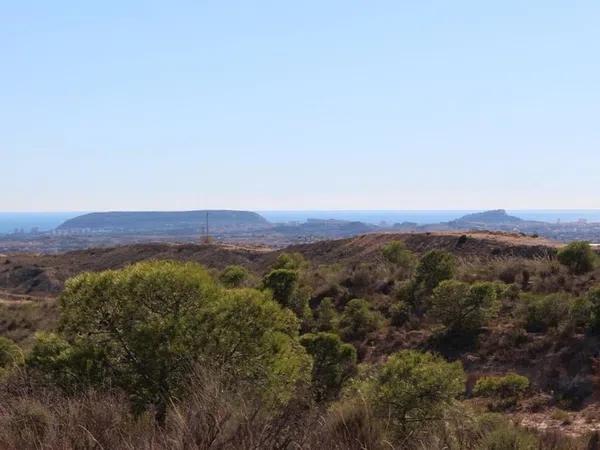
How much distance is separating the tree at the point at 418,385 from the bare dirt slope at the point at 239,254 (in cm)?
2133

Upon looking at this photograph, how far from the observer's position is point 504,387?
1541 centimetres

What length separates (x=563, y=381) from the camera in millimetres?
16000

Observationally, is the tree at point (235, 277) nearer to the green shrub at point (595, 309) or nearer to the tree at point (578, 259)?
the tree at point (578, 259)

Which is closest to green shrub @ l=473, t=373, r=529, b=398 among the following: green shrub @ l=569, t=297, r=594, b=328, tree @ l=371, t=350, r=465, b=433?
tree @ l=371, t=350, r=465, b=433

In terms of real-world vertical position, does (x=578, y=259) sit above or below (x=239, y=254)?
above

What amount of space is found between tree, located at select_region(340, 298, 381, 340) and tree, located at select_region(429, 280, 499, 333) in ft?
8.96

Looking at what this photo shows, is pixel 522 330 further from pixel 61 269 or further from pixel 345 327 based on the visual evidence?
pixel 61 269

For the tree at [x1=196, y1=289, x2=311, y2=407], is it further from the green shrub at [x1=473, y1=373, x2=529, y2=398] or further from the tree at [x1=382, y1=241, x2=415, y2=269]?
the tree at [x1=382, y1=241, x2=415, y2=269]

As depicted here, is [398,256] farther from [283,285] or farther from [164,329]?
[164,329]

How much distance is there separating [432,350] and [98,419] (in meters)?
15.5

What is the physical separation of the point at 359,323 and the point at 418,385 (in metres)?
11.3

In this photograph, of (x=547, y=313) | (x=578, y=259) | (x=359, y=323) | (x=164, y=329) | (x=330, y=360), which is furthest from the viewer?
(x=578, y=259)

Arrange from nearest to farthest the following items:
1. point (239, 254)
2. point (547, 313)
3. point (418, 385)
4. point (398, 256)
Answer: point (418, 385), point (547, 313), point (398, 256), point (239, 254)

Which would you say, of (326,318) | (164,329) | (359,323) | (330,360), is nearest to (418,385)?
(164,329)
